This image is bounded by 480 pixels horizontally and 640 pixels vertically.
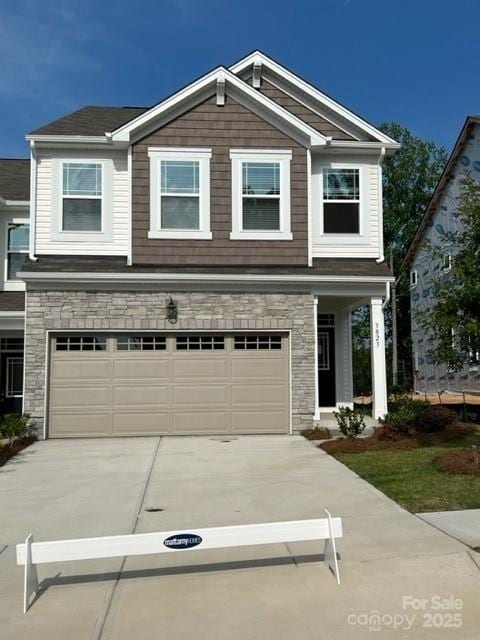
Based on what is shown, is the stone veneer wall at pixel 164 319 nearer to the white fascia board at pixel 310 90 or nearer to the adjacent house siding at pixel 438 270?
the white fascia board at pixel 310 90

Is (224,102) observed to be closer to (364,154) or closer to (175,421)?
(364,154)

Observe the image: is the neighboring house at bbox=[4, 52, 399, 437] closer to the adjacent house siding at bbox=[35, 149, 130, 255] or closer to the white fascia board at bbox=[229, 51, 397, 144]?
the adjacent house siding at bbox=[35, 149, 130, 255]

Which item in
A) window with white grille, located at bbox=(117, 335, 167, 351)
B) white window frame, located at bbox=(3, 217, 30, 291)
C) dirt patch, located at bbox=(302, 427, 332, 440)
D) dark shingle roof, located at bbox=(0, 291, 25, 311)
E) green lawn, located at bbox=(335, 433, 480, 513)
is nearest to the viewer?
green lawn, located at bbox=(335, 433, 480, 513)

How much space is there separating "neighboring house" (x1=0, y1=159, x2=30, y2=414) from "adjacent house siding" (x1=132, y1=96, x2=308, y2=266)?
4119 mm

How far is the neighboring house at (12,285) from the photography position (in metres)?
15.3

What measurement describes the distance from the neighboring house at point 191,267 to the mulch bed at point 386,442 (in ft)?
5.37

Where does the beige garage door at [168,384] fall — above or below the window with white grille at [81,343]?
below

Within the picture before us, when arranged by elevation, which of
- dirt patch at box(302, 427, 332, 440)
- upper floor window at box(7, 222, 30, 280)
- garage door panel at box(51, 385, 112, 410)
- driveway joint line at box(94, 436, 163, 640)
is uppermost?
upper floor window at box(7, 222, 30, 280)

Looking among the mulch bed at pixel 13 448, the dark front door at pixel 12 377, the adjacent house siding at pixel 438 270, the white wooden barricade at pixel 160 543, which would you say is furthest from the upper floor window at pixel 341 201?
the white wooden barricade at pixel 160 543

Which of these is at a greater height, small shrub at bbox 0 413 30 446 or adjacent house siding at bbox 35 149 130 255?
adjacent house siding at bbox 35 149 130 255

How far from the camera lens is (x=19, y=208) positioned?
15922 mm

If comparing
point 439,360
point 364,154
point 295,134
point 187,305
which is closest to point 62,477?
point 187,305

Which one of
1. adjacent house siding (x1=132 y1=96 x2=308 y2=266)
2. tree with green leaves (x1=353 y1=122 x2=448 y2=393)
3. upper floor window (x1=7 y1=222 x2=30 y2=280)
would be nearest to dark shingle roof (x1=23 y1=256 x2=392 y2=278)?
adjacent house siding (x1=132 y1=96 x2=308 y2=266)

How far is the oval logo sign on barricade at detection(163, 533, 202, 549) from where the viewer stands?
4574mm
